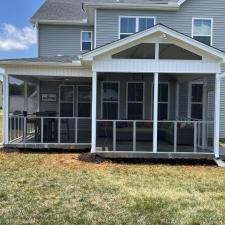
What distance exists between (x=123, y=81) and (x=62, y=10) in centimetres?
571

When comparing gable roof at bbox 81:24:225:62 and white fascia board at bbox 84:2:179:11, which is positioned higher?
white fascia board at bbox 84:2:179:11

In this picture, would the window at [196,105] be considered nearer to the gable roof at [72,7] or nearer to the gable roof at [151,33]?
the gable roof at [72,7]

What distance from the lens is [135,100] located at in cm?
1747

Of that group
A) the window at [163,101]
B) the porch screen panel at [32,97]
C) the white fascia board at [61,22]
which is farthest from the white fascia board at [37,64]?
the white fascia board at [61,22]

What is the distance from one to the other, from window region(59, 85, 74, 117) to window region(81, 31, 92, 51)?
2441mm

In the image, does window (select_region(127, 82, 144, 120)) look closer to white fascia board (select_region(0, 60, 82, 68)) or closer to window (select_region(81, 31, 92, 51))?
window (select_region(81, 31, 92, 51))

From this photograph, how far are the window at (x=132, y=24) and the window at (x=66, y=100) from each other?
3616 mm

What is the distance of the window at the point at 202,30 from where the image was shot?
17203 mm

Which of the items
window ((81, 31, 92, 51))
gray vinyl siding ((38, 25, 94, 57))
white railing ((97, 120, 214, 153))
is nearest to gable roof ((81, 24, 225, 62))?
white railing ((97, 120, 214, 153))

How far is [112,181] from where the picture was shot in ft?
29.2

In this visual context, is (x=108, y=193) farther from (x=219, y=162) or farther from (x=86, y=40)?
(x=86, y=40)

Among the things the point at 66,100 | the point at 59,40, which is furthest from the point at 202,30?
the point at 66,100

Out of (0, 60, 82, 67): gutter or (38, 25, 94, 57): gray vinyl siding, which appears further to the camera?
(38, 25, 94, 57): gray vinyl siding

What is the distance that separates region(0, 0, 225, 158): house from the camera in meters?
11.8
